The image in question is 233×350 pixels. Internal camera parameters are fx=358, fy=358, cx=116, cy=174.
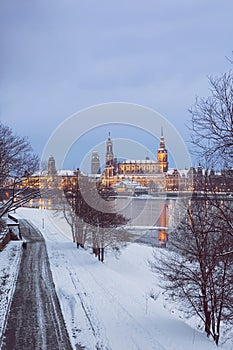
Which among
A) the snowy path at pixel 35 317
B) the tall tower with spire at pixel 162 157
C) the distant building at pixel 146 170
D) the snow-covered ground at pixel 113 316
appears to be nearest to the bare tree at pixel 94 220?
the snow-covered ground at pixel 113 316

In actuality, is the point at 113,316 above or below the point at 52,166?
below

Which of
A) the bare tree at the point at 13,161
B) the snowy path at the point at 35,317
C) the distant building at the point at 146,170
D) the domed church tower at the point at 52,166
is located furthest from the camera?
the distant building at the point at 146,170

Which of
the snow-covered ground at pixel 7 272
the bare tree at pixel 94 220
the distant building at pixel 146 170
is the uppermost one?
the distant building at pixel 146 170

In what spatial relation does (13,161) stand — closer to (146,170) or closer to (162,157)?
(146,170)

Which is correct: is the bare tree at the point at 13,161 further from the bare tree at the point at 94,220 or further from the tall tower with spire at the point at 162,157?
the tall tower with spire at the point at 162,157

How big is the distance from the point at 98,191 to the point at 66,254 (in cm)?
496

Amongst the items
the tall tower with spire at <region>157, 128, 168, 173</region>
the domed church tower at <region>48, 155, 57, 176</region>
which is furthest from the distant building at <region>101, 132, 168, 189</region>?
the domed church tower at <region>48, 155, 57, 176</region>

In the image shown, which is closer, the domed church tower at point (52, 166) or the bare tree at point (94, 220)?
the bare tree at point (94, 220)

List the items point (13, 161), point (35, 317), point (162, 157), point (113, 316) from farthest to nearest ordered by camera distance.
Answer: point (162, 157) → point (13, 161) → point (113, 316) → point (35, 317)

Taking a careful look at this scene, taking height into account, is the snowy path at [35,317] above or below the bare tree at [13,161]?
below

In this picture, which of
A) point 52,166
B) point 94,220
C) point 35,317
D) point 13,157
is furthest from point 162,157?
point 35,317

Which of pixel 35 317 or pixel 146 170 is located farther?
pixel 146 170

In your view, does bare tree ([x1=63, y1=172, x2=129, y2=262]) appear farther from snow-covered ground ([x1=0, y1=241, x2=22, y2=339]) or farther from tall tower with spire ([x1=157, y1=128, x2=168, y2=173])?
tall tower with spire ([x1=157, y1=128, x2=168, y2=173])

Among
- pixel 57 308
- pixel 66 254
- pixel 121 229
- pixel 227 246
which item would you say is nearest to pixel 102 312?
pixel 57 308
